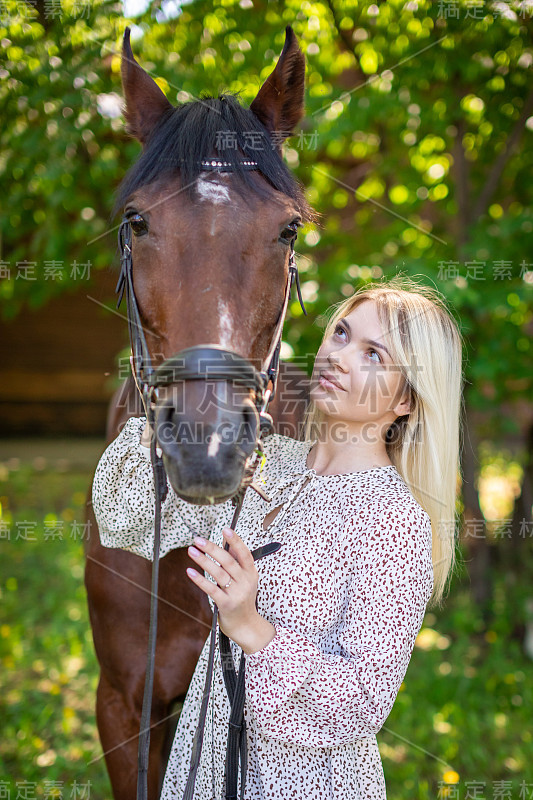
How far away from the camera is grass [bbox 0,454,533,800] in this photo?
10.9 feet

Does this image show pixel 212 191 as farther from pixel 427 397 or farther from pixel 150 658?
pixel 150 658

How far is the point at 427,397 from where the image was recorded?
1.73 m

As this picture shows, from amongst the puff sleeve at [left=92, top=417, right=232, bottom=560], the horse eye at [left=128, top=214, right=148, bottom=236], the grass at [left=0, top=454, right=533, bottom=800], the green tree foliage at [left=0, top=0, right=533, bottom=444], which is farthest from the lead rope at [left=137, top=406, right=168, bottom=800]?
the green tree foliage at [left=0, top=0, right=533, bottom=444]

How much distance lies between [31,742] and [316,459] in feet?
9.55

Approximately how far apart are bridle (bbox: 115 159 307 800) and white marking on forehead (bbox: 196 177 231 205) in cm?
6

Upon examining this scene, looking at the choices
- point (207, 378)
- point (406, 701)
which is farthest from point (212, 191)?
point (406, 701)

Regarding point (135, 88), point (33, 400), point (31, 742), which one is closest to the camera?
point (135, 88)

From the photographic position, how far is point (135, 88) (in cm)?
198

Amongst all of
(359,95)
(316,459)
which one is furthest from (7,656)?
(359,95)

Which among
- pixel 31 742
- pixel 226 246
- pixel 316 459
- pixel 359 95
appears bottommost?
pixel 31 742

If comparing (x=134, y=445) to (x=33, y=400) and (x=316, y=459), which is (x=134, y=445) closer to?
(x=316, y=459)

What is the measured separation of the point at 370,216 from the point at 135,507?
3866 mm

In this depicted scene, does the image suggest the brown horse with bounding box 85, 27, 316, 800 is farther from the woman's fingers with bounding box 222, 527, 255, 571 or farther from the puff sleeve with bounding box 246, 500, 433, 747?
the puff sleeve with bounding box 246, 500, 433, 747

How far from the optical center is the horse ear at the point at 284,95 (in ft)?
6.37
